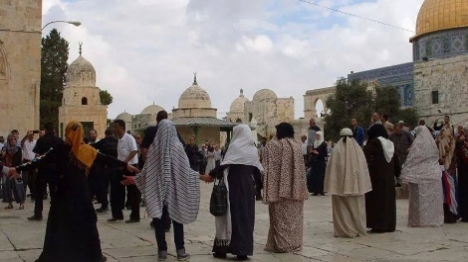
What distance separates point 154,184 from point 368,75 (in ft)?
128

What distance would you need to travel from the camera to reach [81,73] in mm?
40688

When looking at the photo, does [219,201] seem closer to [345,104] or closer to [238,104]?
[345,104]

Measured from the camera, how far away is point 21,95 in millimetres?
18375

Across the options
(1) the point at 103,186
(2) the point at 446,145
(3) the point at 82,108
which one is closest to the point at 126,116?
(3) the point at 82,108

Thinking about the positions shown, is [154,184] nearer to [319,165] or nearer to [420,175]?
[420,175]

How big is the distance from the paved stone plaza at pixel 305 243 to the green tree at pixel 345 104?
96.5 ft

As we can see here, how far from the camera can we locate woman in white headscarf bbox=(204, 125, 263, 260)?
18.3 ft

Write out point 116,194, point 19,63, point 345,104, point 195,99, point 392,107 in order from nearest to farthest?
point 116,194
point 19,63
point 392,107
point 195,99
point 345,104

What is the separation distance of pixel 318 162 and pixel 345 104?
2579 cm

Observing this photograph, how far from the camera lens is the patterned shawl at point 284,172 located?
601cm

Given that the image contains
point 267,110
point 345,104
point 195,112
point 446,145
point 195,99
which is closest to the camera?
point 446,145

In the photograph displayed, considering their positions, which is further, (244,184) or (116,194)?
(116,194)

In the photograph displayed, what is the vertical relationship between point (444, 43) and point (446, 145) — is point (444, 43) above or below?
above

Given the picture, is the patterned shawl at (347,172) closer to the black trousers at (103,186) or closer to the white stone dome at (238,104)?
the black trousers at (103,186)
